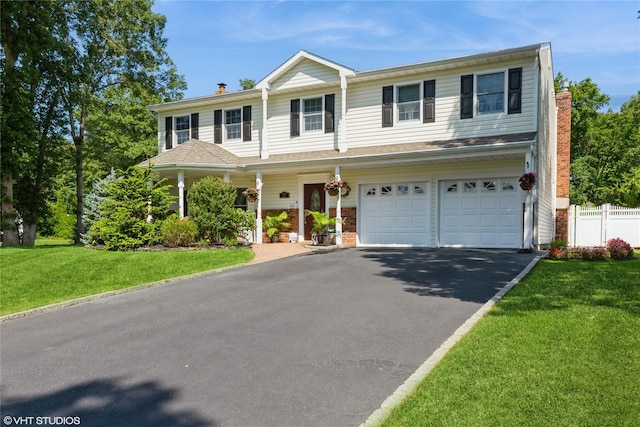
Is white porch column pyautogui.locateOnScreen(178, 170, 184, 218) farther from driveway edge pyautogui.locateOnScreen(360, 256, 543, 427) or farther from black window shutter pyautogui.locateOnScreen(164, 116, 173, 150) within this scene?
driveway edge pyautogui.locateOnScreen(360, 256, 543, 427)

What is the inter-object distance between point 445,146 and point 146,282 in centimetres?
972

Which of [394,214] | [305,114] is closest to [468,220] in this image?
[394,214]

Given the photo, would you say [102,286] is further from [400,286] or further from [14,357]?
[400,286]

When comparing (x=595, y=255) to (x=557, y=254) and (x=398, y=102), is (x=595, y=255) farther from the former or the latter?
(x=398, y=102)

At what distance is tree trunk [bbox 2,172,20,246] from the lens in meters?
17.5

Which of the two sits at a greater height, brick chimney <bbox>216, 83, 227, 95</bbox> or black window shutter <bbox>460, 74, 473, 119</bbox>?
brick chimney <bbox>216, 83, 227, 95</bbox>

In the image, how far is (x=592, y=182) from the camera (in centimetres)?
3278

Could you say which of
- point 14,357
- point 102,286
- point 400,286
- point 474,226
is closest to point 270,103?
point 474,226

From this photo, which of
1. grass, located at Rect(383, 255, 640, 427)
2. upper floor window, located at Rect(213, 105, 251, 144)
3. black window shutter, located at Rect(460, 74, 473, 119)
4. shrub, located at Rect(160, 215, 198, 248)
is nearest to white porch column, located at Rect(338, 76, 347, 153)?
black window shutter, located at Rect(460, 74, 473, 119)

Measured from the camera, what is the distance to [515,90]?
1377cm

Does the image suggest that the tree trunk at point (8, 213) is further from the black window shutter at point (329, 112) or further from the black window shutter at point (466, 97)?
the black window shutter at point (466, 97)

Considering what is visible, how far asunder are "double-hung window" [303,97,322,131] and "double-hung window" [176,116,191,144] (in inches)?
237

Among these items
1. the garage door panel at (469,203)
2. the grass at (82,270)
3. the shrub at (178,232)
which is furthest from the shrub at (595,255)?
the shrub at (178,232)

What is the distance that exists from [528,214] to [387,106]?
6.26 meters
